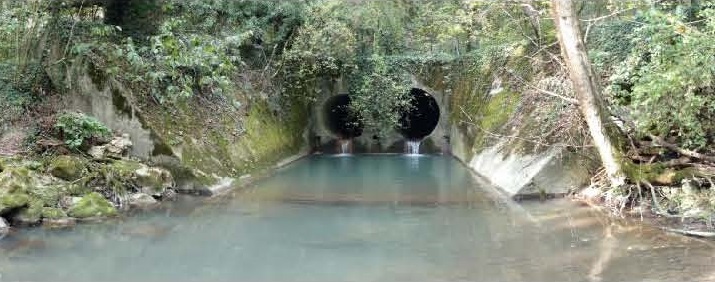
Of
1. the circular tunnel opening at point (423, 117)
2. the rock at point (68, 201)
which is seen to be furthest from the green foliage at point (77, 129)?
the circular tunnel opening at point (423, 117)

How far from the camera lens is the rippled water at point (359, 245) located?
714cm

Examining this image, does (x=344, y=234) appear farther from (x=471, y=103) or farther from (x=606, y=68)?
(x=471, y=103)

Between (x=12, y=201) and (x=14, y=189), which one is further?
(x=14, y=189)

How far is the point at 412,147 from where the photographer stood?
77.2 ft

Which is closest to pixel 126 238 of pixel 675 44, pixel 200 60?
pixel 200 60

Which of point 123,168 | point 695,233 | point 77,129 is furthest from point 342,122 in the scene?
point 695,233

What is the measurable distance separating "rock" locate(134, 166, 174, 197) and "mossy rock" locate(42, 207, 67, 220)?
1.92 m

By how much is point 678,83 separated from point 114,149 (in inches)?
376

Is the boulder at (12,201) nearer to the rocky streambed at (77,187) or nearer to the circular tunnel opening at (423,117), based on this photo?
the rocky streambed at (77,187)

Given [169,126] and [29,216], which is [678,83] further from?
[169,126]

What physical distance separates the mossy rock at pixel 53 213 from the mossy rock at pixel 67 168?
3.55 feet

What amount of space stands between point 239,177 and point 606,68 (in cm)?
811

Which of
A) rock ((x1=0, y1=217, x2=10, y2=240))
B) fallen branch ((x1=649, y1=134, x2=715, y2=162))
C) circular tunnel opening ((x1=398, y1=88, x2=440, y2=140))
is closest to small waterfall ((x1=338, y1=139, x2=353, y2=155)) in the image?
circular tunnel opening ((x1=398, y1=88, x2=440, y2=140))

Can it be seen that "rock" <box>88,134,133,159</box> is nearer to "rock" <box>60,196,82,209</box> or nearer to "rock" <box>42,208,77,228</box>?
"rock" <box>60,196,82,209</box>
